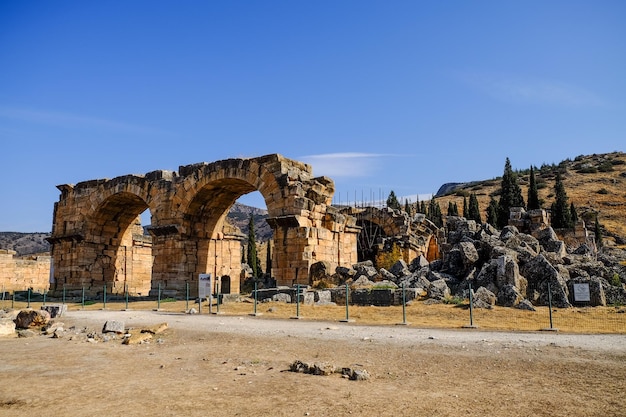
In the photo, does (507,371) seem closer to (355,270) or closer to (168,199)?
(355,270)

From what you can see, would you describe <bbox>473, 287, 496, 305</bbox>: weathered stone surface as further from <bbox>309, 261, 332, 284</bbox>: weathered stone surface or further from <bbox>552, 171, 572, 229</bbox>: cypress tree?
<bbox>552, 171, 572, 229</bbox>: cypress tree

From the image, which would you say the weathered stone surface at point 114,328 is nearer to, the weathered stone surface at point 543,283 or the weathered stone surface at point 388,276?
the weathered stone surface at point 388,276

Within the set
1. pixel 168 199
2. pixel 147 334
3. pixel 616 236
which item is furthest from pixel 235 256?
pixel 616 236

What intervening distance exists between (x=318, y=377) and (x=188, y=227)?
17.6 meters

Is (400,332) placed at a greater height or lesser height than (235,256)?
lesser

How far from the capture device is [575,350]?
803 centimetres

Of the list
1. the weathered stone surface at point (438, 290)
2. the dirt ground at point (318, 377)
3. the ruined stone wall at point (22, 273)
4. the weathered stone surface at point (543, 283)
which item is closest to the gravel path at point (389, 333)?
the dirt ground at point (318, 377)

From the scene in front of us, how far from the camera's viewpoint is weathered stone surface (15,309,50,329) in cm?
1295

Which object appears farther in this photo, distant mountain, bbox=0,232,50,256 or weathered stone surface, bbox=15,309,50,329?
distant mountain, bbox=0,232,50,256

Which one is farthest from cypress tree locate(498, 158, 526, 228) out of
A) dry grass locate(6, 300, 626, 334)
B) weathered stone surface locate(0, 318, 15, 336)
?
weathered stone surface locate(0, 318, 15, 336)

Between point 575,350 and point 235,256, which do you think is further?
point 235,256

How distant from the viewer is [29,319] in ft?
42.8

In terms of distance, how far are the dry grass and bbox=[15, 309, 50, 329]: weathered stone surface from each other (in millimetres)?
4741

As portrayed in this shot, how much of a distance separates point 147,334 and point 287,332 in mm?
2929
